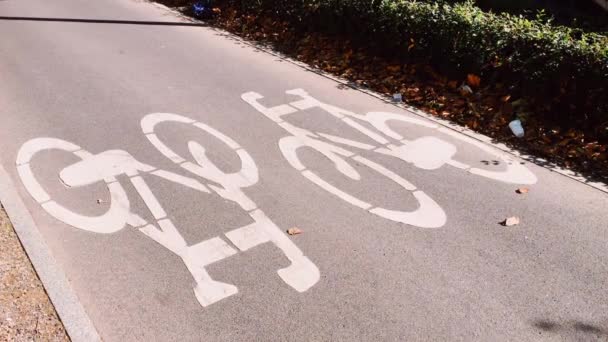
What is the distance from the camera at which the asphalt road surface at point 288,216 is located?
470cm

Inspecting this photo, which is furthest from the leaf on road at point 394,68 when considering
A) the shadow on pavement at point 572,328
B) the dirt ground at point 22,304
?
the dirt ground at point 22,304

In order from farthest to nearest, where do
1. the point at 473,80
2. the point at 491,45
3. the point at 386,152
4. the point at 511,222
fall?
1. the point at 473,80
2. the point at 491,45
3. the point at 386,152
4. the point at 511,222

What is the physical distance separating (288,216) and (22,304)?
2818mm

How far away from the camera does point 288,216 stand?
19.9 ft

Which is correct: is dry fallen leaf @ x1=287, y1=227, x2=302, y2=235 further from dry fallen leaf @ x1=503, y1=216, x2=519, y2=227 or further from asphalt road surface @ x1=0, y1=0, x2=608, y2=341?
dry fallen leaf @ x1=503, y1=216, x2=519, y2=227

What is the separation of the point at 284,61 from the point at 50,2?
344 inches

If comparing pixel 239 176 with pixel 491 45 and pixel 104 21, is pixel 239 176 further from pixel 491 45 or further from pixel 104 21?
pixel 104 21

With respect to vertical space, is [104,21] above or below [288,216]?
above

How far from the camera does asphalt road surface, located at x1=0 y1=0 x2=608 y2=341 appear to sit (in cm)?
470

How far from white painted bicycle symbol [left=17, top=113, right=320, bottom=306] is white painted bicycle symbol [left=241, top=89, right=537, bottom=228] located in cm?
97

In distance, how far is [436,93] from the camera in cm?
920

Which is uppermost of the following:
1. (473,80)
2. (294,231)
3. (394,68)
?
(473,80)

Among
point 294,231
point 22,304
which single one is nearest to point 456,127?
point 294,231

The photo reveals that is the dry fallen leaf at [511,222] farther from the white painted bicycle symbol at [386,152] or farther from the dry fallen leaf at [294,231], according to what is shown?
the dry fallen leaf at [294,231]
